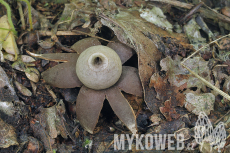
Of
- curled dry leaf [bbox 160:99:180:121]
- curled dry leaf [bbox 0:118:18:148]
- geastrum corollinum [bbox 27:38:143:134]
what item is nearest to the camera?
curled dry leaf [bbox 0:118:18:148]

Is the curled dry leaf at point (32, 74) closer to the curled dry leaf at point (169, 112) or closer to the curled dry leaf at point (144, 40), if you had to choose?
the curled dry leaf at point (144, 40)

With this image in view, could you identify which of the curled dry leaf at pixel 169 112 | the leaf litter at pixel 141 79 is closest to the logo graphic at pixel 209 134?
the leaf litter at pixel 141 79

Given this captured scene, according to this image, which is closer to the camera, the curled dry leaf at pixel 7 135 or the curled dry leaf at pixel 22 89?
the curled dry leaf at pixel 7 135

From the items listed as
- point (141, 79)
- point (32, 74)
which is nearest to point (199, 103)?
point (141, 79)

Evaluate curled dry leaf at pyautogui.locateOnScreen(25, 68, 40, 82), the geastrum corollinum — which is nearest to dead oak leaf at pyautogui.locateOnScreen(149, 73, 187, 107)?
the geastrum corollinum

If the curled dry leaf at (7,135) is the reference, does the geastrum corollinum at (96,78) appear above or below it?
above

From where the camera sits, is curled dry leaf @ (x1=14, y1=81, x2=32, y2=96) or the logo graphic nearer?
the logo graphic

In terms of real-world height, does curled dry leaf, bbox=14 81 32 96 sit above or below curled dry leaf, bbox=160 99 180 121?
below

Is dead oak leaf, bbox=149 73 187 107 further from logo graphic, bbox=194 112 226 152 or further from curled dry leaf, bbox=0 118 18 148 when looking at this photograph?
curled dry leaf, bbox=0 118 18 148

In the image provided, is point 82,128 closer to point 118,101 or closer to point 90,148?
point 90,148
